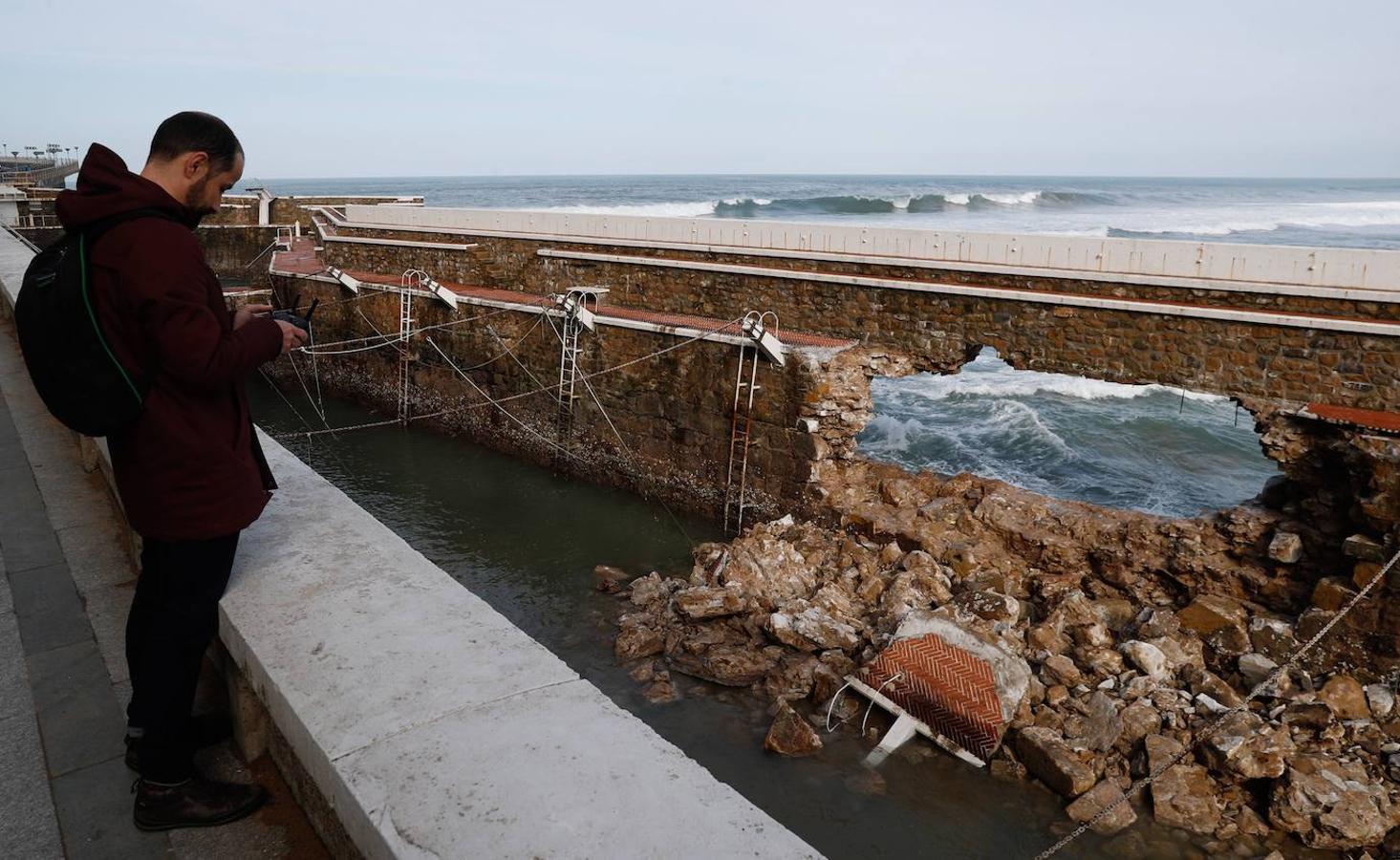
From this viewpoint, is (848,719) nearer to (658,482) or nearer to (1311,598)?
(1311,598)

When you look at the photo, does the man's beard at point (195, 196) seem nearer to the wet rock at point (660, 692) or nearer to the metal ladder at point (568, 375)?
the wet rock at point (660, 692)

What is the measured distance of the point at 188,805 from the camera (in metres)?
1.89

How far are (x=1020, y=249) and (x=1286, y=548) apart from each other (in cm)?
406

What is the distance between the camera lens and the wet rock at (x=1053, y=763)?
603 cm

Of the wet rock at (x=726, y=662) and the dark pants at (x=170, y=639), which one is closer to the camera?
the dark pants at (x=170, y=639)

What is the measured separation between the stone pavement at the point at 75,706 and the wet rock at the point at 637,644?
477 centimetres

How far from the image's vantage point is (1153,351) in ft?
29.2

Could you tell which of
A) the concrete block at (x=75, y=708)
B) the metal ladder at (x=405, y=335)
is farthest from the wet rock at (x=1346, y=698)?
the metal ladder at (x=405, y=335)

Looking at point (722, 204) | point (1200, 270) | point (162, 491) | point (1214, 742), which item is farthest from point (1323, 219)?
point (162, 491)

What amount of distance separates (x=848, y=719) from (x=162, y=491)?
234 inches

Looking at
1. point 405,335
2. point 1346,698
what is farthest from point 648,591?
point 405,335

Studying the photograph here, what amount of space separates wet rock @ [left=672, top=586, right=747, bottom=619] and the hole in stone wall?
6.10 metres

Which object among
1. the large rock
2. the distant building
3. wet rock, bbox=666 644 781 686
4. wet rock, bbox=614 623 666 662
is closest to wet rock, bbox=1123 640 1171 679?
the large rock

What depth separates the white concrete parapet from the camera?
317 inches
